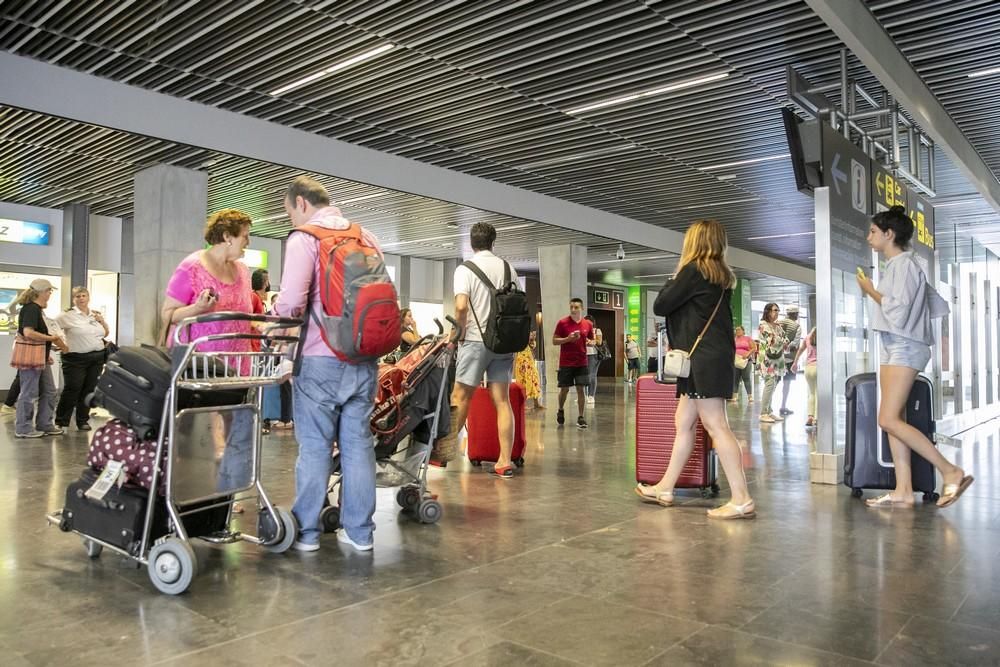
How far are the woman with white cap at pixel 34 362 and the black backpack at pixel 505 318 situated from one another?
5261 mm

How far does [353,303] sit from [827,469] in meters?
3.70

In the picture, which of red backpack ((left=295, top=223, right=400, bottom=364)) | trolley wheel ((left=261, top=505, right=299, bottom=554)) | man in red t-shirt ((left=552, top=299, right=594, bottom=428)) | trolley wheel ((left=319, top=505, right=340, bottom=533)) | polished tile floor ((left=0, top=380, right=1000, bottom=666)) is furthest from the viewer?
man in red t-shirt ((left=552, top=299, right=594, bottom=428))

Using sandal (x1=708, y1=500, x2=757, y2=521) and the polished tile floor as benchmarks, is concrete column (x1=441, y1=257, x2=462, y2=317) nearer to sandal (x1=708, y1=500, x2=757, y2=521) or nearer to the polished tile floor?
the polished tile floor

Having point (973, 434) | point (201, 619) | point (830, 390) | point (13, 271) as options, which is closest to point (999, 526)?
point (830, 390)

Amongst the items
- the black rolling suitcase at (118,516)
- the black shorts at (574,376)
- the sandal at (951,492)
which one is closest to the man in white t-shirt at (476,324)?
the black rolling suitcase at (118,516)

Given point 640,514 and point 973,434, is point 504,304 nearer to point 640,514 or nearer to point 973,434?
point 640,514

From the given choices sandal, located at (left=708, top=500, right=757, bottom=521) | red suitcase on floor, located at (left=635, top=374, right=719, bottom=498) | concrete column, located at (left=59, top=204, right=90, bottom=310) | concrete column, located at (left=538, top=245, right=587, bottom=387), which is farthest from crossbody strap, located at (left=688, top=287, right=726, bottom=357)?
concrete column, located at (left=59, top=204, right=90, bottom=310)

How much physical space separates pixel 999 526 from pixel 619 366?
88.3 feet

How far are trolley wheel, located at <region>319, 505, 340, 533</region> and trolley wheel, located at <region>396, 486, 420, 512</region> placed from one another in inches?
17.5

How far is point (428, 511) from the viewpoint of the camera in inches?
150

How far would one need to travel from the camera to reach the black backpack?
4934 millimetres

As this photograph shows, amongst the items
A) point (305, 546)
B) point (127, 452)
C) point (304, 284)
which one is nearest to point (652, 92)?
point (304, 284)

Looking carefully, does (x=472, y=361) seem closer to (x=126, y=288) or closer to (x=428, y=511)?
(x=428, y=511)

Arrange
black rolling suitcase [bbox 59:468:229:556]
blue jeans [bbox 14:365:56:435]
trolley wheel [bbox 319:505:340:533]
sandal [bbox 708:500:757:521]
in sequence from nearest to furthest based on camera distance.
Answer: black rolling suitcase [bbox 59:468:229:556], trolley wheel [bbox 319:505:340:533], sandal [bbox 708:500:757:521], blue jeans [bbox 14:365:56:435]
